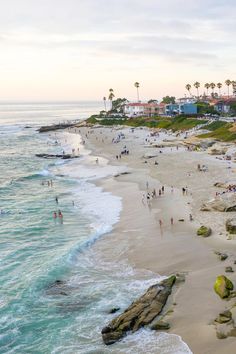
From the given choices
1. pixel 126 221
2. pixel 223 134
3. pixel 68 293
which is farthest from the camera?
pixel 223 134

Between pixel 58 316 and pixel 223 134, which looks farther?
pixel 223 134

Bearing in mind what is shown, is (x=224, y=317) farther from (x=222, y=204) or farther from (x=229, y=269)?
(x=222, y=204)

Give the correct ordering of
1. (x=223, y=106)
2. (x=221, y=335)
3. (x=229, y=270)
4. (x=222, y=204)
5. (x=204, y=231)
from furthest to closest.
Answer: (x=223, y=106) → (x=222, y=204) → (x=204, y=231) → (x=229, y=270) → (x=221, y=335)

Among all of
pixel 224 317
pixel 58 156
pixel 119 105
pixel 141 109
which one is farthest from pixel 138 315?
pixel 119 105

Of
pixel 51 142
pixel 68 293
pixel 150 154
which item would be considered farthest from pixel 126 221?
pixel 51 142

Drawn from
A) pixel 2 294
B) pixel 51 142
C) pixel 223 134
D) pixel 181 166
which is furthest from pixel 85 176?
pixel 51 142

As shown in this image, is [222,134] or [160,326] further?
[222,134]

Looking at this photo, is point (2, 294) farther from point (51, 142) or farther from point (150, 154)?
point (51, 142)

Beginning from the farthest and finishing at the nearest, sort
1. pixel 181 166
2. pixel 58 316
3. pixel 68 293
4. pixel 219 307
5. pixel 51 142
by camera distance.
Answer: pixel 51 142, pixel 181 166, pixel 68 293, pixel 58 316, pixel 219 307
